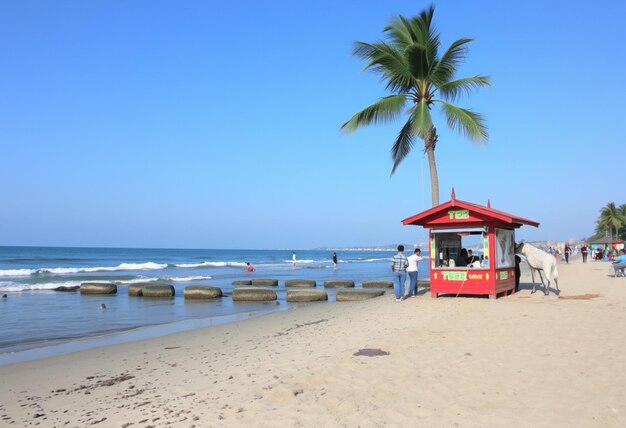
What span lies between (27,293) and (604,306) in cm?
2357

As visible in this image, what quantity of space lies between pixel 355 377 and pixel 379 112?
13.3m

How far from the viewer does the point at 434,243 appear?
15281 millimetres

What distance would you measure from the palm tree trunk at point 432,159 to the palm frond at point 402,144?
782 millimetres

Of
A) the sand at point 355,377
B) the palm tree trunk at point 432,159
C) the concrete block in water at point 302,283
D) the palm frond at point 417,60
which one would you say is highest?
the palm frond at point 417,60

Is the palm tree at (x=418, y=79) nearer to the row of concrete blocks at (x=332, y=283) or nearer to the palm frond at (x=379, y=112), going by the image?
the palm frond at (x=379, y=112)

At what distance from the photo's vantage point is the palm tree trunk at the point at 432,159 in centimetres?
1770

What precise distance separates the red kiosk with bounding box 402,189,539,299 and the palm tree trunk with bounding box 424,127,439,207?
7.69 feet

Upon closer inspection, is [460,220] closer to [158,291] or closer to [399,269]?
[399,269]

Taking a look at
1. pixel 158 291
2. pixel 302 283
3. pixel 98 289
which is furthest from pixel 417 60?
pixel 98 289

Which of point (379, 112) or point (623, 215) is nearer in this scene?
point (379, 112)

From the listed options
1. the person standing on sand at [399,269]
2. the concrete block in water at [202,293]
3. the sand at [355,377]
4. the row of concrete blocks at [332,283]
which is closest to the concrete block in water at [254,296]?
the concrete block in water at [202,293]

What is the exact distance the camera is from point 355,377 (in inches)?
245

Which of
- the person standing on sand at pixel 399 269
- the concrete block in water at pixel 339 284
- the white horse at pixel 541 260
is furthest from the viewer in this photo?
the concrete block in water at pixel 339 284

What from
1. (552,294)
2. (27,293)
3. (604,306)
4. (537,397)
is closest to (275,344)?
(537,397)
